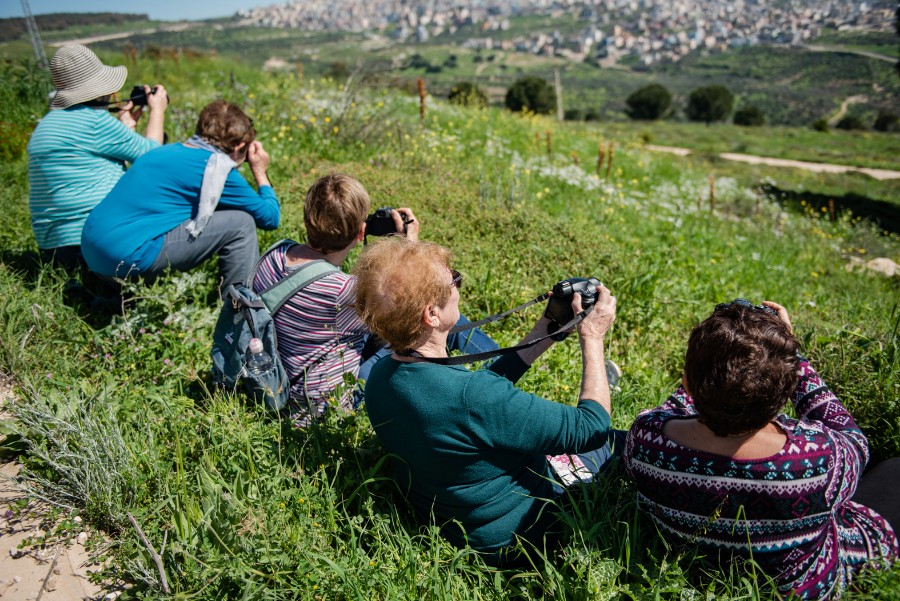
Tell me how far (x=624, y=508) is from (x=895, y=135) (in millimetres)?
55013

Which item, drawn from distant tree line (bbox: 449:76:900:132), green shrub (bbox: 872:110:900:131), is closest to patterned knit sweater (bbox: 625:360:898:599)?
distant tree line (bbox: 449:76:900:132)

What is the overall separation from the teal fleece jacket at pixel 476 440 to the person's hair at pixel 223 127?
91.3 inches

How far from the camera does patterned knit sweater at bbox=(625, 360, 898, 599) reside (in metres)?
1.60

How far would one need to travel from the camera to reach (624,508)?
2039 mm

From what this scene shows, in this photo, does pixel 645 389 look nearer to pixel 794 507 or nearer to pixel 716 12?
pixel 794 507

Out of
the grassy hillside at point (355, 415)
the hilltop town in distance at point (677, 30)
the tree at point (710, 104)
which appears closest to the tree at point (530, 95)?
the tree at point (710, 104)

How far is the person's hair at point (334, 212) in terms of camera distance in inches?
107

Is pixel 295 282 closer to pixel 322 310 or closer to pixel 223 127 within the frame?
pixel 322 310

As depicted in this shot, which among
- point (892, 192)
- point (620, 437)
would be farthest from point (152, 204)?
point (892, 192)

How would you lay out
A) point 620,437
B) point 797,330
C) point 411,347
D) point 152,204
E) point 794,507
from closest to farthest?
point 794,507 < point 411,347 < point 620,437 < point 152,204 < point 797,330

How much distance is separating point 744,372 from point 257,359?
2002 mm

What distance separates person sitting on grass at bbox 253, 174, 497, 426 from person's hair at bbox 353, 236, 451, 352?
810mm

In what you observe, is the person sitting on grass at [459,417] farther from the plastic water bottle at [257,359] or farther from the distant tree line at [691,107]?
the distant tree line at [691,107]

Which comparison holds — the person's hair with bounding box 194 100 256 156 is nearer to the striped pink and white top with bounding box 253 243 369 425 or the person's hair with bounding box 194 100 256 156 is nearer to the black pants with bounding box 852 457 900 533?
the striped pink and white top with bounding box 253 243 369 425
